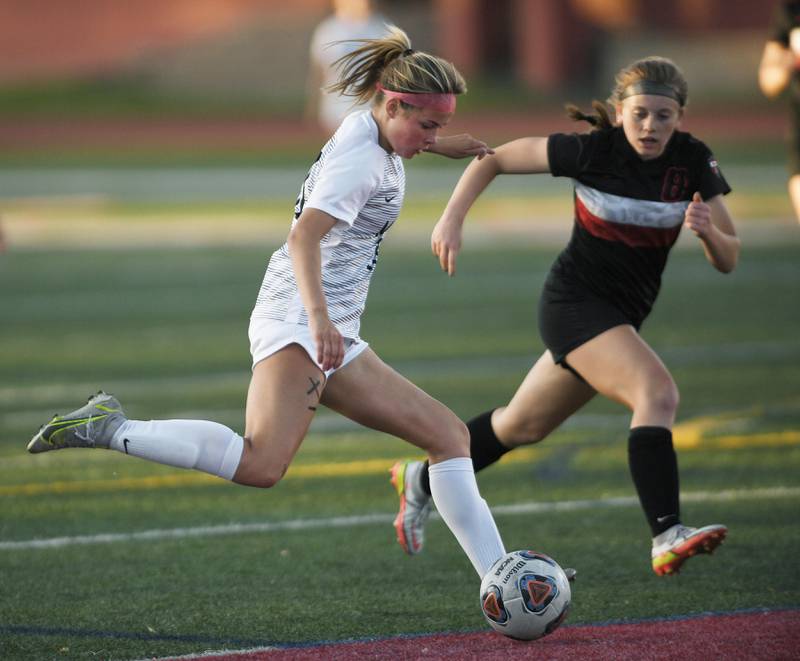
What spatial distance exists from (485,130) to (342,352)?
98.7 ft

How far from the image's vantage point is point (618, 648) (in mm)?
4465

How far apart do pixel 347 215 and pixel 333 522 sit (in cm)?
215

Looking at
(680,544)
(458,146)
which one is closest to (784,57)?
(458,146)

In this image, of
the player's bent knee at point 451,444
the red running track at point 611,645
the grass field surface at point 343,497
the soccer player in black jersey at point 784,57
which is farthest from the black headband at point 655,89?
the soccer player in black jersey at point 784,57

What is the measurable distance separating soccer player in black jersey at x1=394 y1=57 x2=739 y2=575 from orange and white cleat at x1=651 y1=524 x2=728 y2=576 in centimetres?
1

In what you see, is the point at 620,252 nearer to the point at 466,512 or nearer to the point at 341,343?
the point at 466,512

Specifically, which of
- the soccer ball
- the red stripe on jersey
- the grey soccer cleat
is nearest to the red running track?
the soccer ball

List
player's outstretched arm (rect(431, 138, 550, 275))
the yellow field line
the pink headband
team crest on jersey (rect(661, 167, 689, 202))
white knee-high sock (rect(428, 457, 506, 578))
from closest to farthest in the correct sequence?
the pink headband < white knee-high sock (rect(428, 457, 506, 578)) < player's outstretched arm (rect(431, 138, 550, 275)) < team crest on jersey (rect(661, 167, 689, 202)) < the yellow field line

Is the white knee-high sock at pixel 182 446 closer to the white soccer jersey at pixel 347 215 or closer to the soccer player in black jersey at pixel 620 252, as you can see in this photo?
the white soccer jersey at pixel 347 215

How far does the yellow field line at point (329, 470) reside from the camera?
22.9ft

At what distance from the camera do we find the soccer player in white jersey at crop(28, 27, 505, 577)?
454cm

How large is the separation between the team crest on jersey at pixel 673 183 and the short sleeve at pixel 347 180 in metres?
1.34

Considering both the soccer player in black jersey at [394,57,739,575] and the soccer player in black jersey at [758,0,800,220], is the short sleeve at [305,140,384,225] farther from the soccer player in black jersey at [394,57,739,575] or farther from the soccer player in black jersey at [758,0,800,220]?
the soccer player in black jersey at [758,0,800,220]

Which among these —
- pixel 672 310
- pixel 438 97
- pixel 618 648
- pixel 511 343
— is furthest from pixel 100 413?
pixel 672 310
